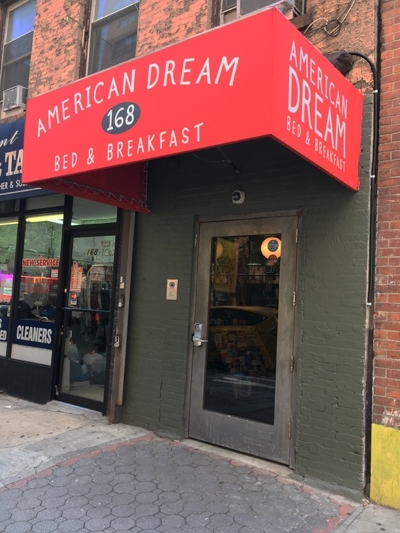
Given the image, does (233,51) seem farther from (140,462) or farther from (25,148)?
(140,462)

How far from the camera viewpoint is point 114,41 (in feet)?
22.0

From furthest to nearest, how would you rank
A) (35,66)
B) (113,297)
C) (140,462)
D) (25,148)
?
(35,66), (113,297), (25,148), (140,462)

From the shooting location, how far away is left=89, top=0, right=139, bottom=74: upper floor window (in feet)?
21.2

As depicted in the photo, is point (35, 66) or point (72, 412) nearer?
point (72, 412)

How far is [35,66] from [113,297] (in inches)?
167

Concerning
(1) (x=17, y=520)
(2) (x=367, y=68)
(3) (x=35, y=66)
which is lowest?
(1) (x=17, y=520)

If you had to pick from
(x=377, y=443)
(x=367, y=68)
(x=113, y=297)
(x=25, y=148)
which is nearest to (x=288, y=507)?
(x=377, y=443)

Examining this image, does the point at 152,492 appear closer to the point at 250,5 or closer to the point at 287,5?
the point at 287,5

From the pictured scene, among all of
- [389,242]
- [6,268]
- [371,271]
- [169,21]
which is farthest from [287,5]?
[6,268]

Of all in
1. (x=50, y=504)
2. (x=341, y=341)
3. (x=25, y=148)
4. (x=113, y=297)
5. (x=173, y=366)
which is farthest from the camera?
(x=113, y=297)

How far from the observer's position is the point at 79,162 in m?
4.16

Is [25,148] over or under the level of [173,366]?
over

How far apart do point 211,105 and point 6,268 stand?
5.58m

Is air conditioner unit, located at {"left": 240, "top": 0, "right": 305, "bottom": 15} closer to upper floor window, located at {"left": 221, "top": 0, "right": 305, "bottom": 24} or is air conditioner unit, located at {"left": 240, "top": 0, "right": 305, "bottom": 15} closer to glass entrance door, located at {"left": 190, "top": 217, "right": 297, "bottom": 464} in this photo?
upper floor window, located at {"left": 221, "top": 0, "right": 305, "bottom": 24}
